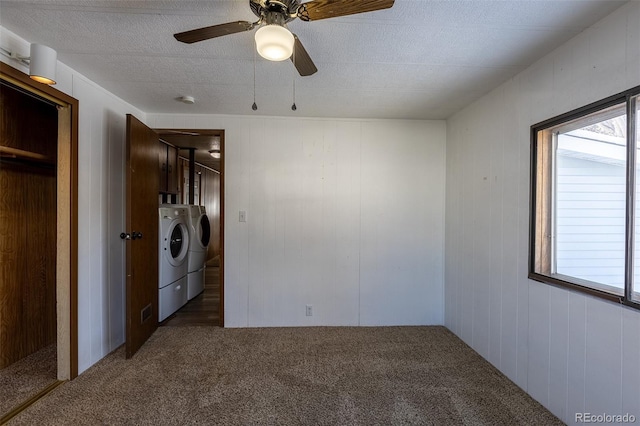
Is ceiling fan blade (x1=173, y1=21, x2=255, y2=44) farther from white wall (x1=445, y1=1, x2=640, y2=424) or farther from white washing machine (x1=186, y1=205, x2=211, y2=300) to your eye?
white washing machine (x1=186, y1=205, x2=211, y2=300)

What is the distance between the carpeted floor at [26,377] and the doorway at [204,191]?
970 mm

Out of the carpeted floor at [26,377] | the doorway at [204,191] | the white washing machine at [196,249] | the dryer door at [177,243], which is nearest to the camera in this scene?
the carpeted floor at [26,377]

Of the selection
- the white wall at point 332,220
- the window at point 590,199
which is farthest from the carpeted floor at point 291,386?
the window at point 590,199

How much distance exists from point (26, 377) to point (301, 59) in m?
2.80

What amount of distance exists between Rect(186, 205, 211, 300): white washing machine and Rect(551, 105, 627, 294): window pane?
3.65 metres

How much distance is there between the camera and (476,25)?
4.81 feet

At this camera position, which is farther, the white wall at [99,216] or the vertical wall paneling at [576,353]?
the white wall at [99,216]

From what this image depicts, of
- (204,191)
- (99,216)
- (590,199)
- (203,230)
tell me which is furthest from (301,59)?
(204,191)

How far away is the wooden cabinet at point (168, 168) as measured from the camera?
3.53 m

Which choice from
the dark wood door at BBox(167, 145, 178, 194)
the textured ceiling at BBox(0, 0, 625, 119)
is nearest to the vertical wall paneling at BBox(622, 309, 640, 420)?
the textured ceiling at BBox(0, 0, 625, 119)

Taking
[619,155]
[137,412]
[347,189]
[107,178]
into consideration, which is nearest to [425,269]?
[347,189]

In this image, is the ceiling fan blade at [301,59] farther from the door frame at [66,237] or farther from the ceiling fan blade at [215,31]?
the door frame at [66,237]

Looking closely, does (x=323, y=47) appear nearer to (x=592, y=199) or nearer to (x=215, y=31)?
(x=215, y=31)

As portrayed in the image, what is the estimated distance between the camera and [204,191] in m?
5.97
